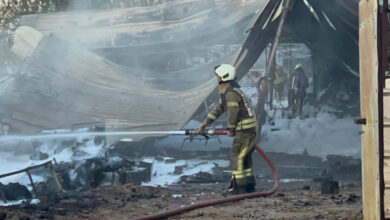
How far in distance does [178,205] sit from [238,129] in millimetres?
1429

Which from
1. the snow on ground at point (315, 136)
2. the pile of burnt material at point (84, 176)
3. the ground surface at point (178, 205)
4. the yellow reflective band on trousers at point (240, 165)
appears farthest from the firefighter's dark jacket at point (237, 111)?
the snow on ground at point (315, 136)

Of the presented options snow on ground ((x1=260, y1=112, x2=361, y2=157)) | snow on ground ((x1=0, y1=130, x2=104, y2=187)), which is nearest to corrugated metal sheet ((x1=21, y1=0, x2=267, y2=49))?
snow on ground ((x1=260, y1=112, x2=361, y2=157))

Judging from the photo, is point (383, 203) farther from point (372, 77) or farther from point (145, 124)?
point (145, 124)

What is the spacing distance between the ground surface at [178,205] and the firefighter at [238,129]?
374mm

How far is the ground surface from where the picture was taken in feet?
22.1

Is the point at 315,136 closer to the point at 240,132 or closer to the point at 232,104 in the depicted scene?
the point at 240,132

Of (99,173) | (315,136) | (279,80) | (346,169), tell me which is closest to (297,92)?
(279,80)

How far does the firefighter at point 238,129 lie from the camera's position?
Answer: 28.0 ft

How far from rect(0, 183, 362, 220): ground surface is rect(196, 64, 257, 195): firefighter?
374 mm

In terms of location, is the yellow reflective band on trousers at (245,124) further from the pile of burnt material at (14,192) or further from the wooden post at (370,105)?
the wooden post at (370,105)

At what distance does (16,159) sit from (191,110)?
3622 millimetres

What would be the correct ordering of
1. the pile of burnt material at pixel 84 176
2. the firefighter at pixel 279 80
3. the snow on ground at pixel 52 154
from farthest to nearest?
the firefighter at pixel 279 80
the snow on ground at pixel 52 154
the pile of burnt material at pixel 84 176

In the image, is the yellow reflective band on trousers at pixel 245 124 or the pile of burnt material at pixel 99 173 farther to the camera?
the pile of burnt material at pixel 99 173

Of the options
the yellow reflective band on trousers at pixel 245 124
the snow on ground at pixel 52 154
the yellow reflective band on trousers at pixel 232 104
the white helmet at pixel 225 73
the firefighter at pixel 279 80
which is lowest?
the snow on ground at pixel 52 154
